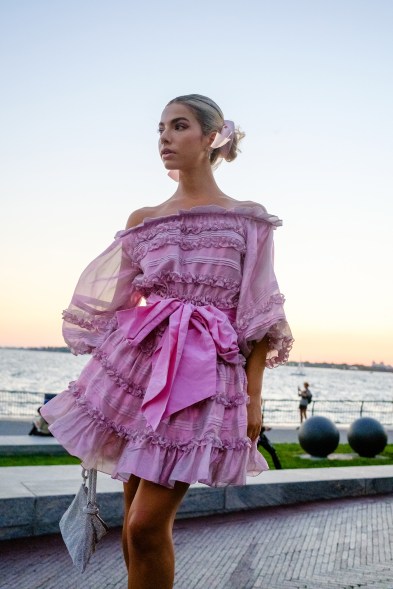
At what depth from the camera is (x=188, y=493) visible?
662 centimetres

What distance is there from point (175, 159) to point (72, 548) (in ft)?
6.38

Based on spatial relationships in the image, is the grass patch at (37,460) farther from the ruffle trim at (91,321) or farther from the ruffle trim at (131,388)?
the ruffle trim at (131,388)

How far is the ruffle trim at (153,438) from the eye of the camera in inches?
117

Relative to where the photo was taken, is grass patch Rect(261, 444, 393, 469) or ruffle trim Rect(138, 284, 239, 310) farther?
grass patch Rect(261, 444, 393, 469)

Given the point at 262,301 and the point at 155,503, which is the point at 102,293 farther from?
the point at 155,503

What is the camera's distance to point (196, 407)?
3096 mm

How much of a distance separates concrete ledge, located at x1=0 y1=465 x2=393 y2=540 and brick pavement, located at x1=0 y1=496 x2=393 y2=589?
12 centimetres

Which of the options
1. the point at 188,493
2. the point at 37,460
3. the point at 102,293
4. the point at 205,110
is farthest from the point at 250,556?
the point at 37,460

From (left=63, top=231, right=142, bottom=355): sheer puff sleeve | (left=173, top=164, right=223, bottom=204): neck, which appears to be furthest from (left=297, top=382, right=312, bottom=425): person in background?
(left=173, top=164, right=223, bottom=204): neck

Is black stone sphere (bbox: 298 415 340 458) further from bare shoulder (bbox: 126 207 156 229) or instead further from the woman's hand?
the woman's hand

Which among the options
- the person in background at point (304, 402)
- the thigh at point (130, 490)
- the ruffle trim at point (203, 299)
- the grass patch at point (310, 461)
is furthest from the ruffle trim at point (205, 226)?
the person in background at point (304, 402)

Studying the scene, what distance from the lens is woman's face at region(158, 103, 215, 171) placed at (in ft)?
11.6

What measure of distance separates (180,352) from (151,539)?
793 mm

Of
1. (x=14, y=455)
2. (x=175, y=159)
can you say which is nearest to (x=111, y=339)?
(x=175, y=159)
